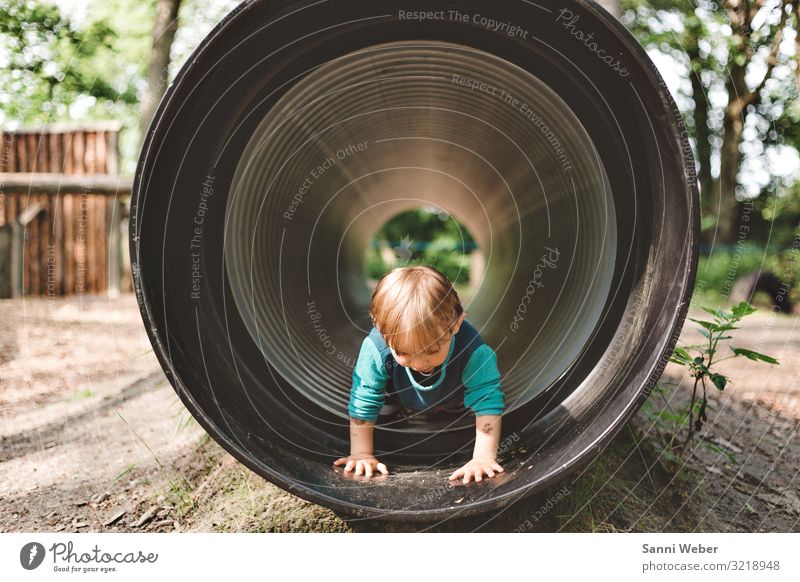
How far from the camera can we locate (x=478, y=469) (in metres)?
2.36

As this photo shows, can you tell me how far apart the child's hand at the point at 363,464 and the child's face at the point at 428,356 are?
1.20ft

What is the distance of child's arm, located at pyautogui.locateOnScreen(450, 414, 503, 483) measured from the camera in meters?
2.35

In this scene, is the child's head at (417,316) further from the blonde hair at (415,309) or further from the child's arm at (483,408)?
the child's arm at (483,408)

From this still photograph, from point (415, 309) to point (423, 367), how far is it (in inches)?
8.8

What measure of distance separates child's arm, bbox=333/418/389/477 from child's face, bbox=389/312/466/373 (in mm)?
296

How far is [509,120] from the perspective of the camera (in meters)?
3.08

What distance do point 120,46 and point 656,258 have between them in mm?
16526

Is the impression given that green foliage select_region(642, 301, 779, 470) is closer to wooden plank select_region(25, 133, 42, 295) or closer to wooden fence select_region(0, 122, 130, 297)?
wooden fence select_region(0, 122, 130, 297)

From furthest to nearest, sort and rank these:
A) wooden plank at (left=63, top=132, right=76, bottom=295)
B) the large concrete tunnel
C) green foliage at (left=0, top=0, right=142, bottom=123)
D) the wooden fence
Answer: wooden plank at (left=63, top=132, right=76, bottom=295) < the wooden fence < green foliage at (left=0, top=0, right=142, bottom=123) < the large concrete tunnel

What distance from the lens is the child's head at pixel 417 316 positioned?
241 centimetres

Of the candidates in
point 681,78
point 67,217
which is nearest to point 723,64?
point 681,78

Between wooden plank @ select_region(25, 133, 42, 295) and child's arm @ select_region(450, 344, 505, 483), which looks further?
wooden plank @ select_region(25, 133, 42, 295)
